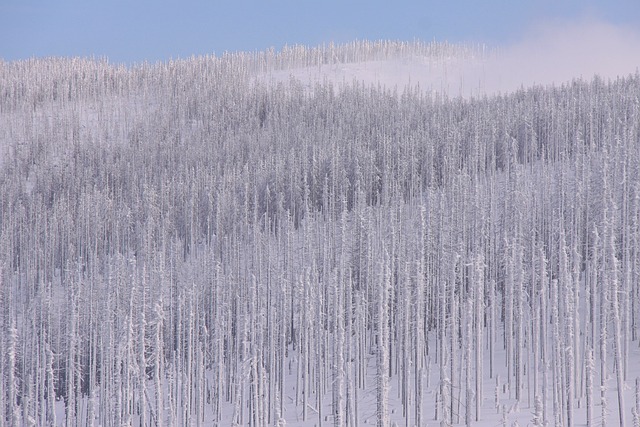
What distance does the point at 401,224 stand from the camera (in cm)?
9750

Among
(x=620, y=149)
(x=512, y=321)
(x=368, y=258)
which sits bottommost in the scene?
(x=512, y=321)

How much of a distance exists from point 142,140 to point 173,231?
234 feet

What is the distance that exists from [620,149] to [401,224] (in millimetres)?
33209

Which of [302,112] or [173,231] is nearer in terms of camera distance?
[173,231]

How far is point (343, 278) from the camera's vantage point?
7644 centimetres

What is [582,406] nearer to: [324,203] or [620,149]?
[620,149]

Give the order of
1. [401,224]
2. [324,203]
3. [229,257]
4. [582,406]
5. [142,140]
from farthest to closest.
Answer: [142,140] < [324,203] < [229,257] < [401,224] < [582,406]

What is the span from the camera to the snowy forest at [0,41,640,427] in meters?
59.2

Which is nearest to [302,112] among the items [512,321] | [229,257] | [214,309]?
→ [229,257]

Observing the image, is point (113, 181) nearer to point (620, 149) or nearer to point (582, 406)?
point (620, 149)

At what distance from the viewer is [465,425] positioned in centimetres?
5416

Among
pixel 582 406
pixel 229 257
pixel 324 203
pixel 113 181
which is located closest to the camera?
pixel 582 406

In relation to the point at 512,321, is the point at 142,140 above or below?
above

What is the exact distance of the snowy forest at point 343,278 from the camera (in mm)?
59188
